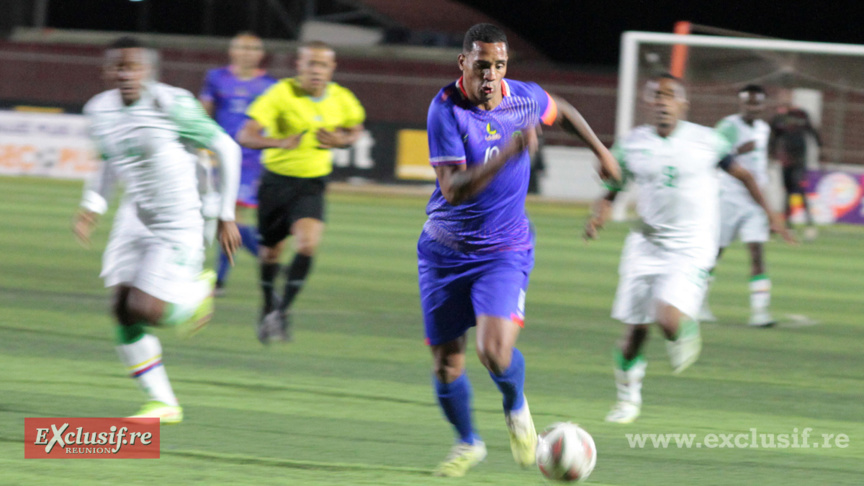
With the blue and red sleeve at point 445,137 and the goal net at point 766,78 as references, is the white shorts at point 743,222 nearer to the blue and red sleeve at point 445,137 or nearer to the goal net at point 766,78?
Result: the blue and red sleeve at point 445,137

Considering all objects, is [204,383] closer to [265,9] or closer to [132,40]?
[132,40]

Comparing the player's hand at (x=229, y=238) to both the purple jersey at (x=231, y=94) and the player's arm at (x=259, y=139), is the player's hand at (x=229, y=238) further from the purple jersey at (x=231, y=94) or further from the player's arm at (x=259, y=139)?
the purple jersey at (x=231, y=94)

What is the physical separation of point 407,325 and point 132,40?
427cm

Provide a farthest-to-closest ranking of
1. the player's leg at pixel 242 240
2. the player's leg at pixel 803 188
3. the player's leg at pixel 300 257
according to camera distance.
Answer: the player's leg at pixel 803 188 → the player's leg at pixel 242 240 → the player's leg at pixel 300 257

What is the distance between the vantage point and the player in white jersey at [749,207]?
31.8ft

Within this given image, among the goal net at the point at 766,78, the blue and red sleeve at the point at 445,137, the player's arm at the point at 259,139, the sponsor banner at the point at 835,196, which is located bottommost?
the sponsor banner at the point at 835,196

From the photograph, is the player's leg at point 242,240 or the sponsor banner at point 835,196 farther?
the sponsor banner at point 835,196

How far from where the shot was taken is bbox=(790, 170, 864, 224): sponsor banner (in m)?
20.3

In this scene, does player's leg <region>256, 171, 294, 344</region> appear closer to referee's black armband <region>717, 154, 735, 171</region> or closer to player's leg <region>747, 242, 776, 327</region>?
referee's black armband <region>717, 154, 735, 171</region>

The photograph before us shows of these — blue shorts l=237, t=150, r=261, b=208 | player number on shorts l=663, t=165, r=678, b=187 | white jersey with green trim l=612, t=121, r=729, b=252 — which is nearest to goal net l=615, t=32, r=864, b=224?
blue shorts l=237, t=150, r=261, b=208

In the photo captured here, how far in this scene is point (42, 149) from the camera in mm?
23750

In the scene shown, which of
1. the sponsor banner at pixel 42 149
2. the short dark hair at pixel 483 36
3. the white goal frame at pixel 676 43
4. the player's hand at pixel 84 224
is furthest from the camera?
the sponsor banner at pixel 42 149

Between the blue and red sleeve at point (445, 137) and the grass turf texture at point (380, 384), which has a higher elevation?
the blue and red sleeve at point (445, 137)

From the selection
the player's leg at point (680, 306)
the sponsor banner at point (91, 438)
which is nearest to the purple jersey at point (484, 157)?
the player's leg at point (680, 306)
